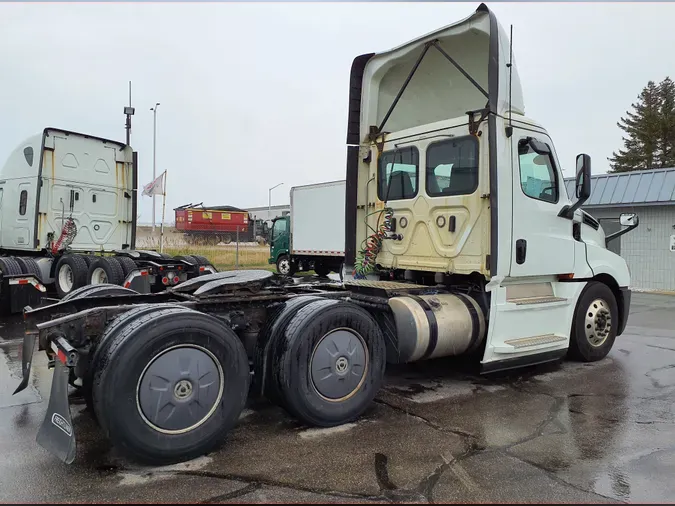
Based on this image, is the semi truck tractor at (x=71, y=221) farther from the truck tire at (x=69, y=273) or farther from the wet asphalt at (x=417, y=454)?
the wet asphalt at (x=417, y=454)

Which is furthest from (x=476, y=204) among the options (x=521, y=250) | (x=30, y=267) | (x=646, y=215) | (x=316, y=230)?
(x=316, y=230)

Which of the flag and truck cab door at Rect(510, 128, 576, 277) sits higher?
the flag

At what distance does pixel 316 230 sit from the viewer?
816 inches

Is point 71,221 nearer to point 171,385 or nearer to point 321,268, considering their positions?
point 171,385

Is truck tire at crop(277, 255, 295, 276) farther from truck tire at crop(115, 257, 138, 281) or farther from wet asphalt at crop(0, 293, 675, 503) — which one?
wet asphalt at crop(0, 293, 675, 503)

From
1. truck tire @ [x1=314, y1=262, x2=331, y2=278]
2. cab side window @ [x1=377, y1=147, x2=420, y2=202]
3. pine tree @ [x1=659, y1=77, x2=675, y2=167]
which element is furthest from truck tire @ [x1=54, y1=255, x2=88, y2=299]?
pine tree @ [x1=659, y1=77, x2=675, y2=167]

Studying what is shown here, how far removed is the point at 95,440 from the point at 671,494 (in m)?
3.91

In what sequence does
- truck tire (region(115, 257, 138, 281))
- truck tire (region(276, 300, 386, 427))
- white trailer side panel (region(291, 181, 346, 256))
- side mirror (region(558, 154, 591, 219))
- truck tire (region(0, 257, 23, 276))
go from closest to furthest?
truck tire (region(276, 300, 386, 427))
side mirror (region(558, 154, 591, 219))
truck tire (region(0, 257, 23, 276))
truck tire (region(115, 257, 138, 281))
white trailer side panel (region(291, 181, 346, 256))

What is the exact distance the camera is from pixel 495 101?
18.0 feet

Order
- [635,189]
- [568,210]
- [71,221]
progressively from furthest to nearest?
[635,189] < [71,221] < [568,210]

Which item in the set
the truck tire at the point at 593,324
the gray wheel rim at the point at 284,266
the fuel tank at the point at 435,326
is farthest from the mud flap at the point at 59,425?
the gray wheel rim at the point at 284,266

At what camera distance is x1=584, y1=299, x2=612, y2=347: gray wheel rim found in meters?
6.68

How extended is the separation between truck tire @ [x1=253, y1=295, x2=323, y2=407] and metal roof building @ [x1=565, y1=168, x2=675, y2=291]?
13944 mm

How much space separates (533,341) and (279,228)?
19140 millimetres
